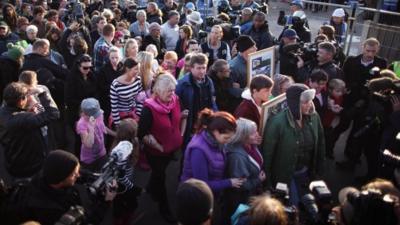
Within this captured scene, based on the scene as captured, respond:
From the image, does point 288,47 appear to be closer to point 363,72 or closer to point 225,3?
point 363,72

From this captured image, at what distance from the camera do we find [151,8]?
9.94m

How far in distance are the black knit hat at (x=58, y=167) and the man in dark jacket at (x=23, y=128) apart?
115cm

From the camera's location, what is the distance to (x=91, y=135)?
14.5 feet

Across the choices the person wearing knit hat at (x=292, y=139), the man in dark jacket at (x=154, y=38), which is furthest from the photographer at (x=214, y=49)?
the person wearing knit hat at (x=292, y=139)

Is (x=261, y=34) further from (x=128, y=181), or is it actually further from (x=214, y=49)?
(x=128, y=181)

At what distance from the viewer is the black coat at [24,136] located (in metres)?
3.82

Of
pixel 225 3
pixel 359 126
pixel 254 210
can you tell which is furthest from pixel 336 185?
pixel 225 3

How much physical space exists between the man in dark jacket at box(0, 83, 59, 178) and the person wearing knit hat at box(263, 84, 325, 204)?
2116 mm

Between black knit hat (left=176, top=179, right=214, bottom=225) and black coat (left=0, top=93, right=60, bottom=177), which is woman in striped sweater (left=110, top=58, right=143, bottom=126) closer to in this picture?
black coat (left=0, top=93, right=60, bottom=177)

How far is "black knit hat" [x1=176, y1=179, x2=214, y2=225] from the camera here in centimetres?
250

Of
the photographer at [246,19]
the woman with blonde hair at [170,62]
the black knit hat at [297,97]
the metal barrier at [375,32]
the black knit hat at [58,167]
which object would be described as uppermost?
the black knit hat at [58,167]

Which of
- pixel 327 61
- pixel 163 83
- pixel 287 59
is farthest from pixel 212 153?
pixel 287 59

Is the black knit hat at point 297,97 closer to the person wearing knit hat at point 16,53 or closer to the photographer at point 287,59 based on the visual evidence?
the photographer at point 287,59

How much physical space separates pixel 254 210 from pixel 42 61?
451cm
